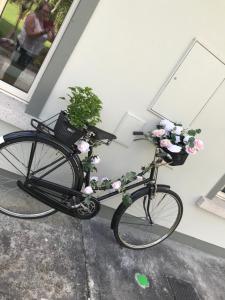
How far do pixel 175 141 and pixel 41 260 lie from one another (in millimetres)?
1751

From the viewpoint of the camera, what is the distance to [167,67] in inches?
156

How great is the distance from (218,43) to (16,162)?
241 centimetres

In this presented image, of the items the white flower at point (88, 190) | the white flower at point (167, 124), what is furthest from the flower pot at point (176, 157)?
the white flower at point (88, 190)

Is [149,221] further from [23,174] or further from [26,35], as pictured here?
[26,35]

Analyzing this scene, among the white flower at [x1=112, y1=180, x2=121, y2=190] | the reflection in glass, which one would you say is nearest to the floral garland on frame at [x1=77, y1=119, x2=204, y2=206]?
the white flower at [x1=112, y1=180, x2=121, y2=190]

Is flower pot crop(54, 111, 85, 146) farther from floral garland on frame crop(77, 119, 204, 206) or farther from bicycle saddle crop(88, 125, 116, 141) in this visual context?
floral garland on frame crop(77, 119, 204, 206)

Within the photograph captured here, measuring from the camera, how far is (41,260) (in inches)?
141

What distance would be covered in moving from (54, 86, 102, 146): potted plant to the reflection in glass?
0.60m

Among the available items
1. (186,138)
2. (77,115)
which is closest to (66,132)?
(77,115)

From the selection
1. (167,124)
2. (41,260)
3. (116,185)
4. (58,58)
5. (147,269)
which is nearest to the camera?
(41,260)

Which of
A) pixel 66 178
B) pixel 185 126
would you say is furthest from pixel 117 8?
pixel 66 178

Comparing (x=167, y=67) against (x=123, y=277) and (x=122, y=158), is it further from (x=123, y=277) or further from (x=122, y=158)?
(x=123, y=277)

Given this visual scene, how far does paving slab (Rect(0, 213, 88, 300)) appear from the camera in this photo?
3.22 metres

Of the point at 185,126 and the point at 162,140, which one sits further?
the point at 185,126
